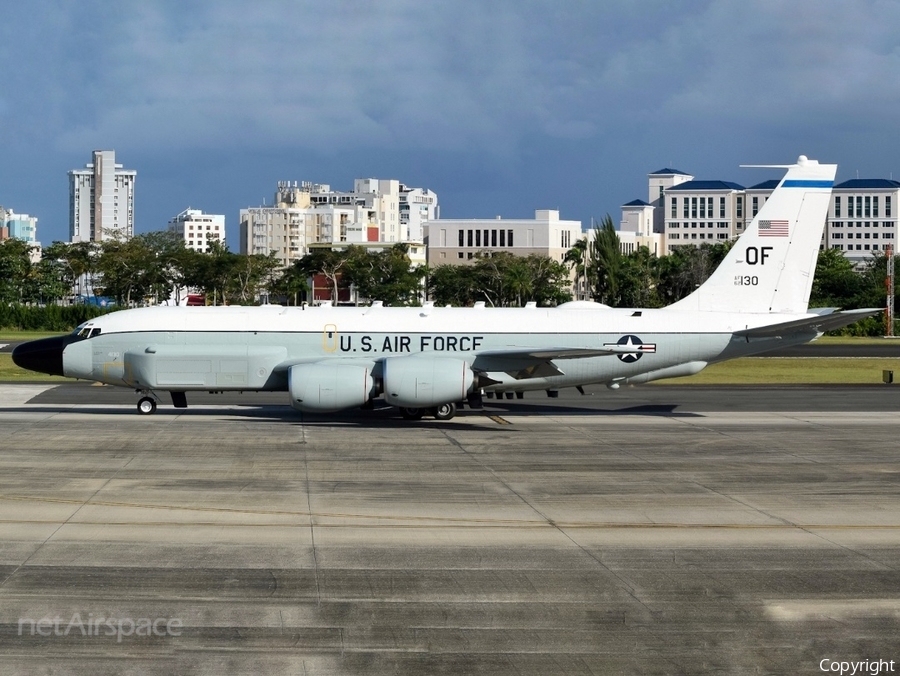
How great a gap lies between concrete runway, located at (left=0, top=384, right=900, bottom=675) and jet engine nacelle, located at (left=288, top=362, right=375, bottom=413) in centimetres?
118

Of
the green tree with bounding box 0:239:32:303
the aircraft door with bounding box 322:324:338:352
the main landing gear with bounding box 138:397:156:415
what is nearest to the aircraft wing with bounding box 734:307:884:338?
the aircraft door with bounding box 322:324:338:352

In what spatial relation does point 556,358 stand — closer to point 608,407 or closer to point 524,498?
point 608,407

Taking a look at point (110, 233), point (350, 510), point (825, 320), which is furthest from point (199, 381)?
point (110, 233)

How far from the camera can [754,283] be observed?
1427 inches

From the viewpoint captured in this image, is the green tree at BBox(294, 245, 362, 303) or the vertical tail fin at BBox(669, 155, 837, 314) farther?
the green tree at BBox(294, 245, 362, 303)

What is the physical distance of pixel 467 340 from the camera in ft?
114

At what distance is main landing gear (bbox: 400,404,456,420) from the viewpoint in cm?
3406

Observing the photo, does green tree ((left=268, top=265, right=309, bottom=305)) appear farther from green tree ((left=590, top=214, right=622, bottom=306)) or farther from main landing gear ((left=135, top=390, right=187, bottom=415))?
main landing gear ((left=135, top=390, right=187, bottom=415))
